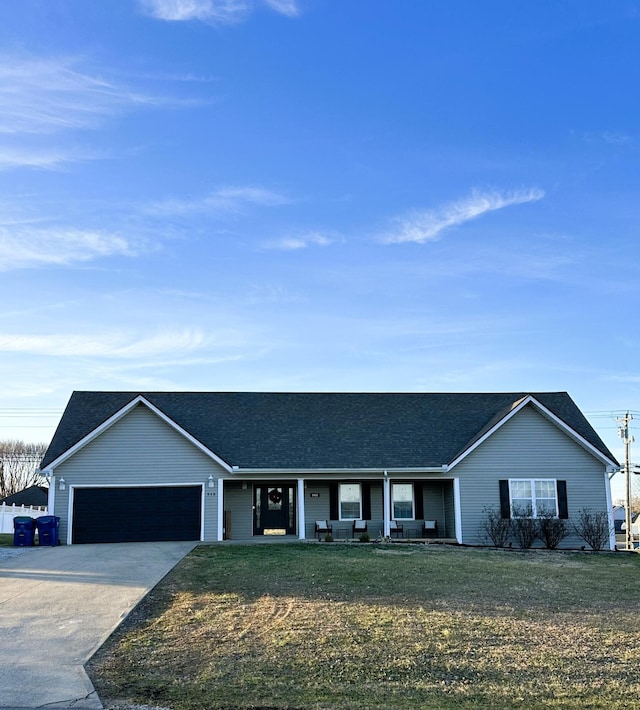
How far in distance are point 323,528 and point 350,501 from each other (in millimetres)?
1390

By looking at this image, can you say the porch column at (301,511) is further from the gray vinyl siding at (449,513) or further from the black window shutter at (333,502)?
the gray vinyl siding at (449,513)

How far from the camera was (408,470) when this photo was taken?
23859mm

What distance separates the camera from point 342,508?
2484 centimetres

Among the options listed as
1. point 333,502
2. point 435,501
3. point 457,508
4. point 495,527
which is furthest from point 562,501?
point 333,502

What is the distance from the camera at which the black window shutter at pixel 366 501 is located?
24797 mm

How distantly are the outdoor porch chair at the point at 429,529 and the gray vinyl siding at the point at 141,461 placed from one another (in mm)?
7158

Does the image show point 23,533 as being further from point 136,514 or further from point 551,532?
point 551,532

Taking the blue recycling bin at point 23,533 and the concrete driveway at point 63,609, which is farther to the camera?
the blue recycling bin at point 23,533

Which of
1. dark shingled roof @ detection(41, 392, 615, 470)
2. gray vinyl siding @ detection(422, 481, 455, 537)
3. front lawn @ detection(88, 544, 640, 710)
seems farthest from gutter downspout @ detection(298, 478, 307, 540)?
front lawn @ detection(88, 544, 640, 710)

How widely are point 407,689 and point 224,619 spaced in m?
3.91

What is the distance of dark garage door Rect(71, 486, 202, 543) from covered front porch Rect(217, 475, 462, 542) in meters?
1.49

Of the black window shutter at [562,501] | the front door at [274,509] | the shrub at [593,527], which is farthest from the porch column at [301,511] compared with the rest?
the shrub at [593,527]

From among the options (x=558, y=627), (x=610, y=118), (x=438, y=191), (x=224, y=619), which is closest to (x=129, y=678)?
(x=224, y=619)

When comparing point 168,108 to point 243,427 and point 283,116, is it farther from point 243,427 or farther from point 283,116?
point 243,427
